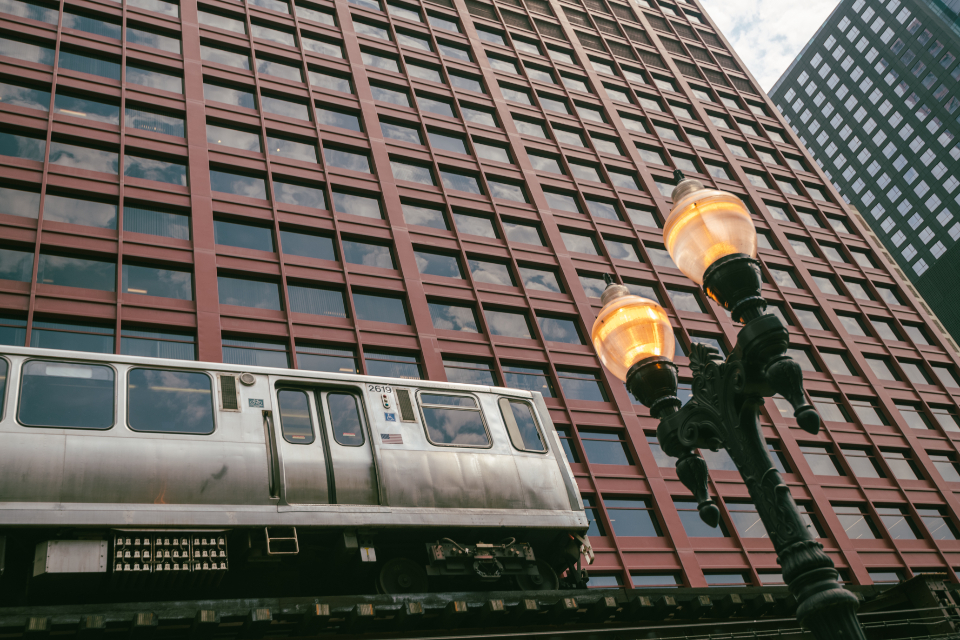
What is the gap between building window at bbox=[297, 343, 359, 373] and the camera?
2412cm

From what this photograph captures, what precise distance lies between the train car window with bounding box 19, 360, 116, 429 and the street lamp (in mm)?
6885

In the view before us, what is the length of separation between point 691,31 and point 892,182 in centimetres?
5191


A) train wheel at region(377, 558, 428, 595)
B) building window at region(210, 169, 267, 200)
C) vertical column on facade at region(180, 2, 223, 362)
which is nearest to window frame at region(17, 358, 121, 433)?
train wheel at region(377, 558, 428, 595)

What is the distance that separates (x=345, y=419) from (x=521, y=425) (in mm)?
3414

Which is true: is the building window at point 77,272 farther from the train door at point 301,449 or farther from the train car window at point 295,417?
the train door at point 301,449

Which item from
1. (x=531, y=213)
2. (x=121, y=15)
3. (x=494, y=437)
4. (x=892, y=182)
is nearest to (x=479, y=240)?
(x=531, y=213)

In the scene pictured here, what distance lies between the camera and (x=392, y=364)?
2545cm

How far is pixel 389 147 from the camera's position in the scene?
107ft

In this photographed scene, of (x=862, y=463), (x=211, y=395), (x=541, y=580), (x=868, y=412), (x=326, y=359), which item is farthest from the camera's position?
(x=868, y=412)

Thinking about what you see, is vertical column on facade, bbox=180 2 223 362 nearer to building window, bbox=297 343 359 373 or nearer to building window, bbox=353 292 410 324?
building window, bbox=297 343 359 373

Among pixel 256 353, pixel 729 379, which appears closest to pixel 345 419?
pixel 729 379

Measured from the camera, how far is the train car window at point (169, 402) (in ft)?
35.6

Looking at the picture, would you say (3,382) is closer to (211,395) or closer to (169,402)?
(169,402)

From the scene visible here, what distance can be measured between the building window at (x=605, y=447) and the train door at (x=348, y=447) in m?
15.1
